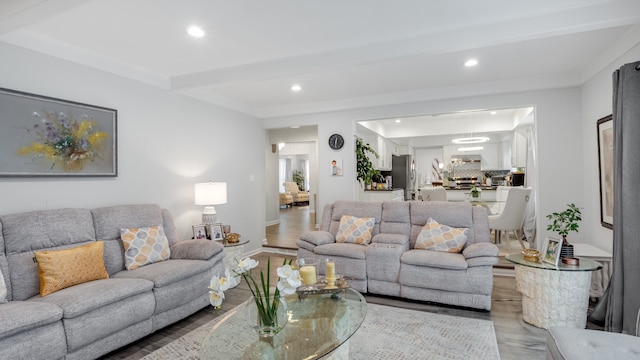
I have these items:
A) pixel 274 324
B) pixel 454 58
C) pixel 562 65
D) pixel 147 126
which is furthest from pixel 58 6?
pixel 562 65

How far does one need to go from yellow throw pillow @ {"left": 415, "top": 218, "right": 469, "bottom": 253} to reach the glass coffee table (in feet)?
5.29

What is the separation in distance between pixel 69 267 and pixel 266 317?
1766 mm

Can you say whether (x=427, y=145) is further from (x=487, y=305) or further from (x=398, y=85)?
(x=487, y=305)

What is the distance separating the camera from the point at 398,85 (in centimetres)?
441

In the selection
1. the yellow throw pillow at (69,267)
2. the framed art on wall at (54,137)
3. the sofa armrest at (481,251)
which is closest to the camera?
Answer: the yellow throw pillow at (69,267)

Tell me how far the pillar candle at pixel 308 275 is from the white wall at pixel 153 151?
2.28m

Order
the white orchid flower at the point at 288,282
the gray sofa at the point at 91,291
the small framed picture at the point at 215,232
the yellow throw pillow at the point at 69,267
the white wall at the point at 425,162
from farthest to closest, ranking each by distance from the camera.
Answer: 1. the white wall at the point at 425,162
2. the small framed picture at the point at 215,232
3. the yellow throw pillow at the point at 69,267
4. the gray sofa at the point at 91,291
5. the white orchid flower at the point at 288,282

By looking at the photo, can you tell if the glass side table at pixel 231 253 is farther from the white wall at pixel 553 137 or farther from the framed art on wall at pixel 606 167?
the framed art on wall at pixel 606 167

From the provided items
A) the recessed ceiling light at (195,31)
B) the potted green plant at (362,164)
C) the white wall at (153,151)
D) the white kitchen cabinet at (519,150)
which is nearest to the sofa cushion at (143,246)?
the white wall at (153,151)

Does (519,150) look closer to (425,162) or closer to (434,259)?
(425,162)

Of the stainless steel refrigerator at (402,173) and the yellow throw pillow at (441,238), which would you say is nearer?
the yellow throw pillow at (441,238)

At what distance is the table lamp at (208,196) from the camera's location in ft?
13.3

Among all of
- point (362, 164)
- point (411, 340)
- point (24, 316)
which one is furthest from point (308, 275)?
point (362, 164)

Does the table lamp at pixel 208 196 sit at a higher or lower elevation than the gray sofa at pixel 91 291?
higher
